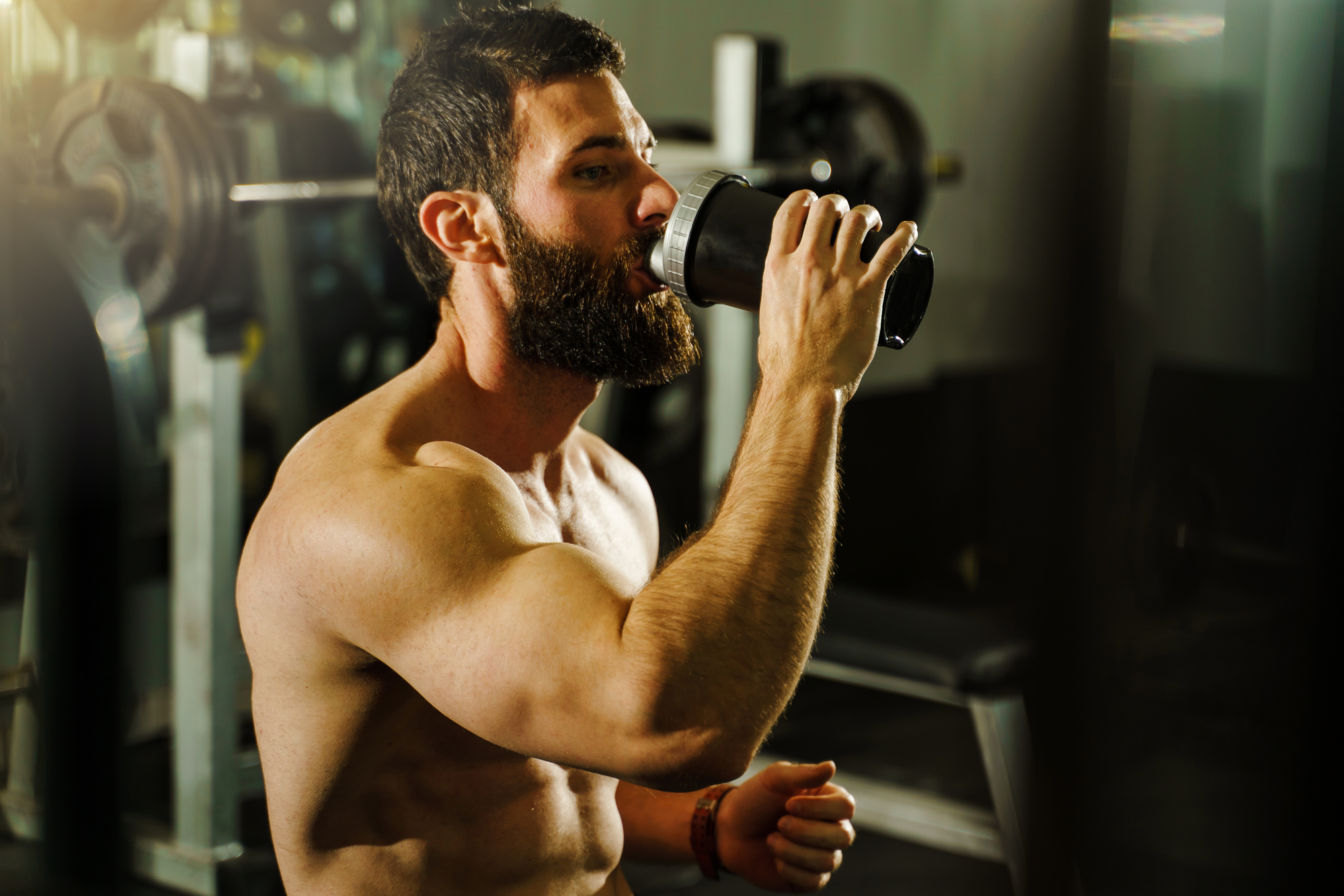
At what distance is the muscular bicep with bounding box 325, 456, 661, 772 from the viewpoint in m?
0.75

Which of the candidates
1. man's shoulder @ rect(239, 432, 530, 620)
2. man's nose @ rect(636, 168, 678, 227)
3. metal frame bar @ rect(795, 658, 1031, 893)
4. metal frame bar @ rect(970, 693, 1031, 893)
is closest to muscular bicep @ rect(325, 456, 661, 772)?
man's shoulder @ rect(239, 432, 530, 620)

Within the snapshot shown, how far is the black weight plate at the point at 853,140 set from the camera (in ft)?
9.50

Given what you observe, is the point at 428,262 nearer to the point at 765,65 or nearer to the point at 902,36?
the point at 765,65

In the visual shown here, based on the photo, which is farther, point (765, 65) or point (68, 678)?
point (765, 65)

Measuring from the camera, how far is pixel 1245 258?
1.28 metres

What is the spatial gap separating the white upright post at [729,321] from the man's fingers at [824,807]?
1628mm

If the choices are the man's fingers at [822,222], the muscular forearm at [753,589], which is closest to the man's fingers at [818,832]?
the muscular forearm at [753,589]

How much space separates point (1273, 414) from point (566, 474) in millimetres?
823

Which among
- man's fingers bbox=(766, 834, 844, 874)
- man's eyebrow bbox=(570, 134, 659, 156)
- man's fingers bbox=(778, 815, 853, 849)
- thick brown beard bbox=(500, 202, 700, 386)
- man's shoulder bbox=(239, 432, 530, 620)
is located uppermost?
man's eyebrow bbox=(570, 134, 659, 156)

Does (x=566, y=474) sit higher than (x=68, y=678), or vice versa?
(x=566, y=474)

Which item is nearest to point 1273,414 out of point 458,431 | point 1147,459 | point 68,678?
point 1147,459

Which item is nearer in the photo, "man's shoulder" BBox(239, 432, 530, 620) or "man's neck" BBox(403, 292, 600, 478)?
"man's shoulder" BBox(239, 432, 530, 620)

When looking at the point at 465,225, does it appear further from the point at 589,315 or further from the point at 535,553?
the point at 535,553

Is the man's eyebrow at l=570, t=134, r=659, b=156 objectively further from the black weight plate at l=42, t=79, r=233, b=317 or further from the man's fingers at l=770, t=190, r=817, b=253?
the black weight plate at l=42, t=79, r=233, b=317
